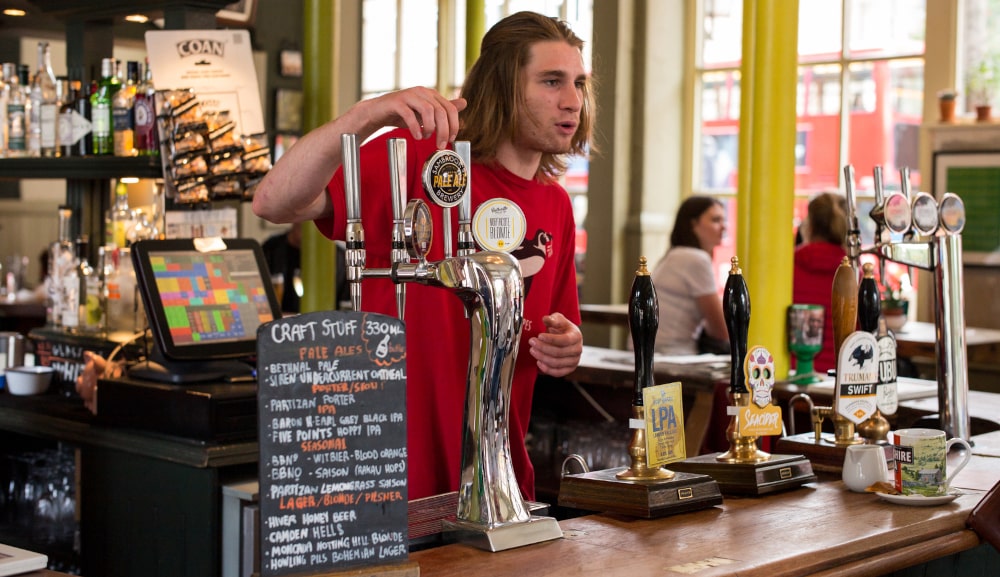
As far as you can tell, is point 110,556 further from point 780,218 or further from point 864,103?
point 864,103

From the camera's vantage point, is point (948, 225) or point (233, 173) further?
point (233, 173)

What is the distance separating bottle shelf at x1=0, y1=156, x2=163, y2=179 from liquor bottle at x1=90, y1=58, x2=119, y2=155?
2.7 inches

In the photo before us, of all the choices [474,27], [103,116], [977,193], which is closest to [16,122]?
[103,116]

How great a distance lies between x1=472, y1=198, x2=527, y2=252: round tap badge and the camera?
5.37 feet

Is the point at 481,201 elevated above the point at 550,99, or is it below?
below

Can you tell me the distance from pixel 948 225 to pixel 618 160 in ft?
16.6

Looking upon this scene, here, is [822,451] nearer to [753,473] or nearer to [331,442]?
[753,473]

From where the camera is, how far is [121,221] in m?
3.27

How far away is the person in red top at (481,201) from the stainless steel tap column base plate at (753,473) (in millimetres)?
276

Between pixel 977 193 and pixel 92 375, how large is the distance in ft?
15.8

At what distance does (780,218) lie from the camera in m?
3.42

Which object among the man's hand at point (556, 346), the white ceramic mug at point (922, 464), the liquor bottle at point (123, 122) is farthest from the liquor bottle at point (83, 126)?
the white ceramic mug at point (922, 464)

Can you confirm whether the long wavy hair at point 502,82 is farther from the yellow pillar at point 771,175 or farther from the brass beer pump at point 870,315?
the yellow pillar at point 771,175

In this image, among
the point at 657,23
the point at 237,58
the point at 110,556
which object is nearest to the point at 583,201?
the point at 657,23
